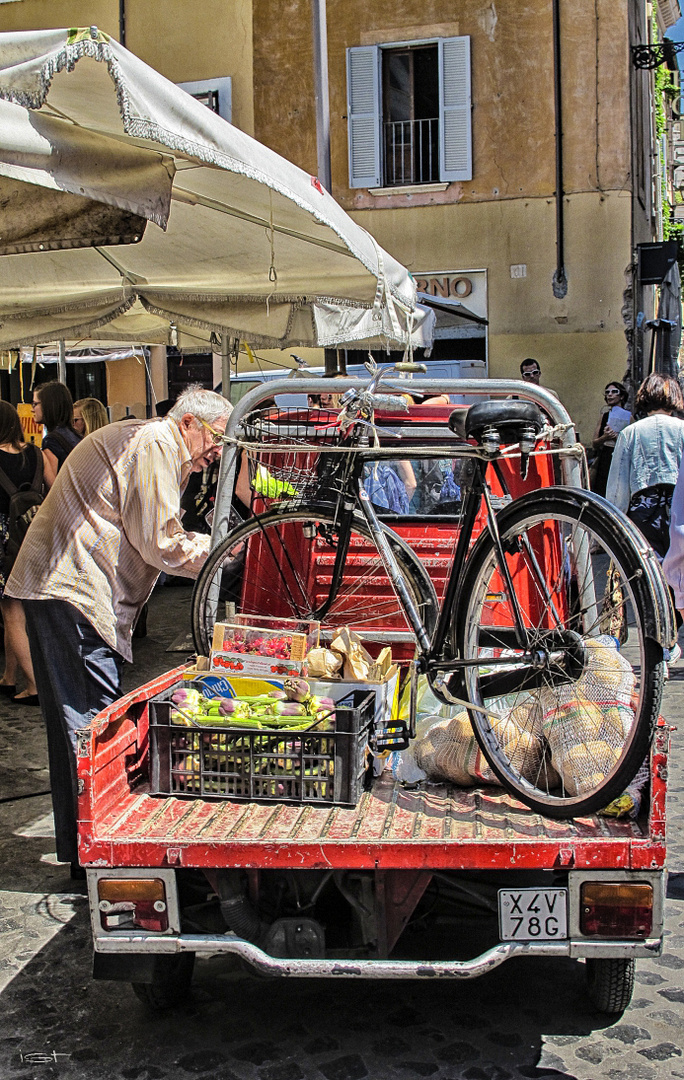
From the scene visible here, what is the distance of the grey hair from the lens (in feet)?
14.2

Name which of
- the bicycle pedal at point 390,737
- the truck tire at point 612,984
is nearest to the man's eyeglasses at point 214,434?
the bicycle pedal at point 390,737

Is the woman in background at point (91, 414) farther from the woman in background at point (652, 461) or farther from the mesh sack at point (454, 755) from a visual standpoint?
the mesh sack at point (454, 755)

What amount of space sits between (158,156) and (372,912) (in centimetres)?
239

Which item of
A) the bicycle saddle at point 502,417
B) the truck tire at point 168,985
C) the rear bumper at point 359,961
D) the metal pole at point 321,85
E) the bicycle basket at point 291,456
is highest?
the metal pole at point 321,85

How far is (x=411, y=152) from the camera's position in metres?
17.2

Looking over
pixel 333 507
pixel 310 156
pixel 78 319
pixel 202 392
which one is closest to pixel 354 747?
pixel 333 507

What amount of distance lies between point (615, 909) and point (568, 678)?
68cm

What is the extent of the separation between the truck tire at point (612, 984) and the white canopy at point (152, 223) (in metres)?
2.58

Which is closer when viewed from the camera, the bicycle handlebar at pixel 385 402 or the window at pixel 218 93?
the bicycle handlebar at pixel 385 402

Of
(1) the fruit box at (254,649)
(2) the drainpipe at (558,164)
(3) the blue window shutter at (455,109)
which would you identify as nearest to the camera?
(1) the fruit box at (254,649)

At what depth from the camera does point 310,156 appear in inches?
683

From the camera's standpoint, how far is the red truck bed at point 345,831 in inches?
114

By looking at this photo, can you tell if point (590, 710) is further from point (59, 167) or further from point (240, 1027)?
point (59, 167)

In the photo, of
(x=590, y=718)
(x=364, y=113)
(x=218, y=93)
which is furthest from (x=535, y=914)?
(x=218, y=93)
